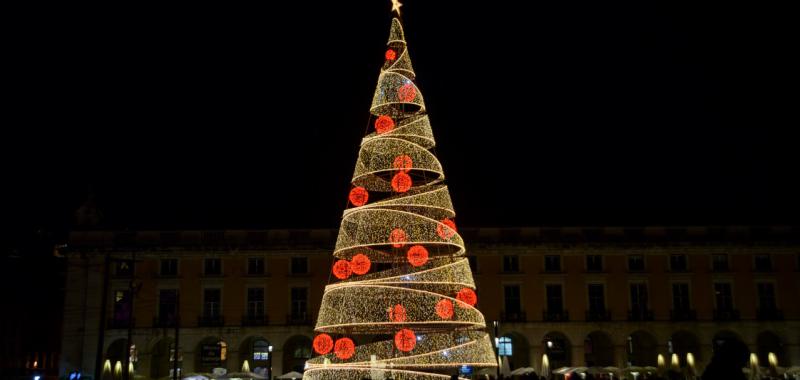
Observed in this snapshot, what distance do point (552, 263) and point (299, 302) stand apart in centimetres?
1702

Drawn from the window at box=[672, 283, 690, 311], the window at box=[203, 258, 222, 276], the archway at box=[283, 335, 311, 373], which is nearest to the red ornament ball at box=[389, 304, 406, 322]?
the archway at box=[283, 335, 311, 373]

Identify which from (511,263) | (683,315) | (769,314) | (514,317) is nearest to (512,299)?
(514,317)

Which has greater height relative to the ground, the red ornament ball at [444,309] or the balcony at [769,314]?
the balcony at [769,314]

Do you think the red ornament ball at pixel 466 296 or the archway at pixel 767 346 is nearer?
the red ornament ball at pixel 466 296

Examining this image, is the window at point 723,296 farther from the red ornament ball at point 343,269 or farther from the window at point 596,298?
the red ornament ball at point 343,269

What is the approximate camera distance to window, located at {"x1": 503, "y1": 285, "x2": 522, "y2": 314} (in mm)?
55281

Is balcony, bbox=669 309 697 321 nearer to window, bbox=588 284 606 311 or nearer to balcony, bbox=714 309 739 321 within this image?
balcony, bbox=714 309 739 321

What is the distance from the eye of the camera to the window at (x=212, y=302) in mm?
54969

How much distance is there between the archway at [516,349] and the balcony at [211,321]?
18.3 meters

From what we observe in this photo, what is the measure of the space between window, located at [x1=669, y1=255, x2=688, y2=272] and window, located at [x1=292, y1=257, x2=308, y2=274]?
79.9 ft

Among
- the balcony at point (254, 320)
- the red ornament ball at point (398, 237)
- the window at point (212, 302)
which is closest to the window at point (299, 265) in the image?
the balcony at point (254, 320)

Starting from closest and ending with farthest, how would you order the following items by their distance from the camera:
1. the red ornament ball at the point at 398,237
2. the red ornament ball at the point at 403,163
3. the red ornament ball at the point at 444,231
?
the red ornament ball at the point at 398,237
the red ornament ball at the point at 444,231
the red ornament ball at the point at 403,163

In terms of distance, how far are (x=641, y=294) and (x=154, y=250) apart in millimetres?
32335

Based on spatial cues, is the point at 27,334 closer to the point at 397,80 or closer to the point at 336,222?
the point at 336,222
